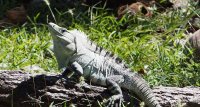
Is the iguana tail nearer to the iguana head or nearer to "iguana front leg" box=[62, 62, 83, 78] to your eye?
"iguana front leg" box=[62, 62, 83, 78]

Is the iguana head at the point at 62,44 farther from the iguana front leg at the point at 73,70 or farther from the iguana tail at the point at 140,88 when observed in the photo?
the iguana tail at the point at 140,88

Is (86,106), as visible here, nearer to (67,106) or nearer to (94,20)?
(67,106)

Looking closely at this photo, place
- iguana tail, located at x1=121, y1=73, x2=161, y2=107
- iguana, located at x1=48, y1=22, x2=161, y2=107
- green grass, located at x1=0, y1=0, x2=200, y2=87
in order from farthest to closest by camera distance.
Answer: green grass, located at x1=0, y1=0, x2=200, y2=87 < iguana, located at x1=48, y1=22, x2=161, y2=107 < iguana tail, located at x1=121, y1=73, x2=161, y2=107

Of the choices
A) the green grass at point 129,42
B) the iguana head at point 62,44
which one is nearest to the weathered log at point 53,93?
the iguana head at point 62,44

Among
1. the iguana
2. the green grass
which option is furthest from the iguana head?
the green grass

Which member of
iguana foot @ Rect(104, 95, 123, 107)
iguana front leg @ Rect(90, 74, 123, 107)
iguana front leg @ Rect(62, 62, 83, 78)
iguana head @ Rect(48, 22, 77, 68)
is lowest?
iguana foot @ Rect(104, 95, 123, 107)

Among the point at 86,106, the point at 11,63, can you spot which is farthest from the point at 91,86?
the point at 11,63

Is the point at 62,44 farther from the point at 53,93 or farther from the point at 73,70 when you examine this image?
the point at 53,93
